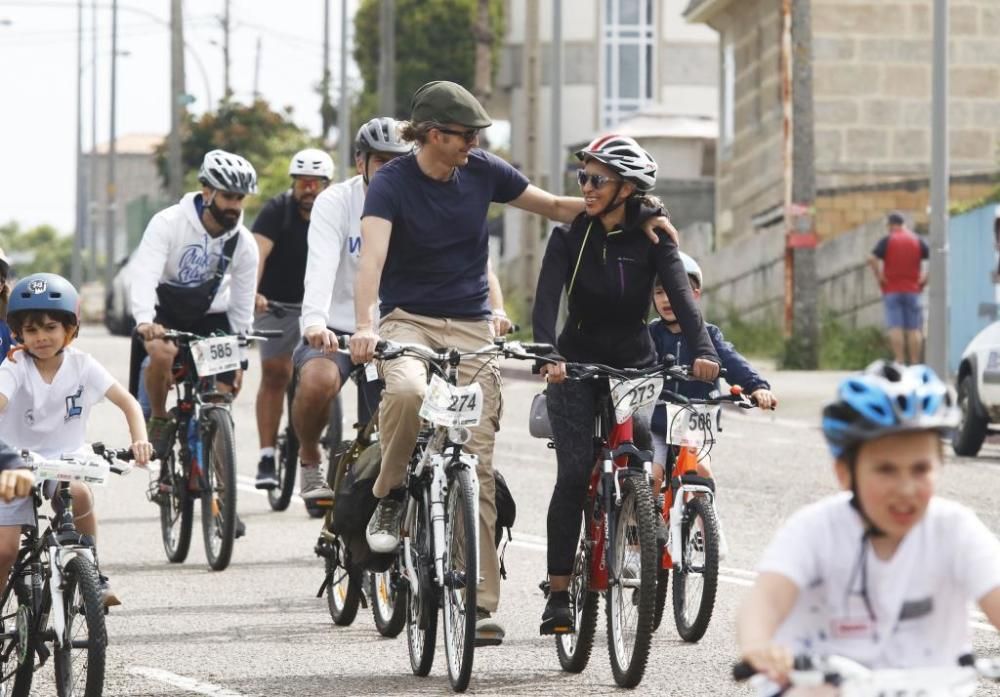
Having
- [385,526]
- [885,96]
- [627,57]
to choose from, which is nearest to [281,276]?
[385,526]

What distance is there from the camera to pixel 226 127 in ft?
232

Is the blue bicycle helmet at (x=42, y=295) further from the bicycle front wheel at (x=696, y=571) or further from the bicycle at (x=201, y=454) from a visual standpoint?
the bicycle at (x=201, y=454)

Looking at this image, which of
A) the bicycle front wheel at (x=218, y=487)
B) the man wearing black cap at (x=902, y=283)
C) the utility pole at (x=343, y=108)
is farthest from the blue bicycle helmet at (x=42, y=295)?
the utility pole at (x=343, y=108)

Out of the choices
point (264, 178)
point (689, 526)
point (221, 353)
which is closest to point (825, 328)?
point (221, 353)

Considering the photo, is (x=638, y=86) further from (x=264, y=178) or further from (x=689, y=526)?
(x=689, y=526)

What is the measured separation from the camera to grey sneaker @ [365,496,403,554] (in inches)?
337

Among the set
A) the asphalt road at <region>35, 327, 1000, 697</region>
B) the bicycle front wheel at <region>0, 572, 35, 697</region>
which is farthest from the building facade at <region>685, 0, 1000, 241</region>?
the bicycle front wheel at <region>0, 572, 35, 697</region>

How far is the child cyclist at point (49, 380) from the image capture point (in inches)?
306

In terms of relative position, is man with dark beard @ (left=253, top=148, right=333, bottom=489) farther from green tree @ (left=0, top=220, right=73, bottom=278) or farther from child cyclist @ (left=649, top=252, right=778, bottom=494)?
green tree @ (left=0, top=220, right=73, bottom=278)

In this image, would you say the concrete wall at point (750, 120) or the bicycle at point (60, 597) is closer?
the bicycle at point (60, 597)

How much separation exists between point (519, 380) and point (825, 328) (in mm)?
4370

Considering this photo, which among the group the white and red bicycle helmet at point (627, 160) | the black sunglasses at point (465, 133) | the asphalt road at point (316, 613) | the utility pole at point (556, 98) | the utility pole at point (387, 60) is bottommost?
the asphalt road at point (316, 613)

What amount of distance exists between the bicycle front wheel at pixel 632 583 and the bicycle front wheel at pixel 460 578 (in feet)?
1.70

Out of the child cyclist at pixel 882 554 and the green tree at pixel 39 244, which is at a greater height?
the green tree at pixel 39 244
